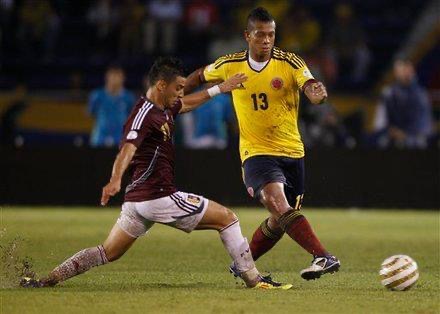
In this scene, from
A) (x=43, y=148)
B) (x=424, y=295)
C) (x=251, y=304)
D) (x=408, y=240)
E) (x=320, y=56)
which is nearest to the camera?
(x=251, y=304)

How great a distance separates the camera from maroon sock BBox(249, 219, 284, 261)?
419 inches

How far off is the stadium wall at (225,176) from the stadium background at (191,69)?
0.7 inches

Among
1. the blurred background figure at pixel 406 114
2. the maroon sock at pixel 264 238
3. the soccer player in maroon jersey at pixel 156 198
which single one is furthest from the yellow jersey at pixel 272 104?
the blurred background figure at pixel 406 114

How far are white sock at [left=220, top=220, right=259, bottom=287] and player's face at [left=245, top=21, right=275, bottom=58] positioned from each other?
1.73m

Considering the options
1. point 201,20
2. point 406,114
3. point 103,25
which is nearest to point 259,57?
point 406,114

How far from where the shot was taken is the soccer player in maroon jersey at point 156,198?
9172 millimetres

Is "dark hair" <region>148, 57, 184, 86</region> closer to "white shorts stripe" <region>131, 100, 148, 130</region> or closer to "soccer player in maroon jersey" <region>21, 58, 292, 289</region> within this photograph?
"soccer player in maroon jersey" <region>21, 58, 292, 289</region>

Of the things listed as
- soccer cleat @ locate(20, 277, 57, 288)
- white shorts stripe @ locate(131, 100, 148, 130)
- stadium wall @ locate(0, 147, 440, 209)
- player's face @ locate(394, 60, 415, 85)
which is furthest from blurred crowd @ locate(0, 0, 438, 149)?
white shorts stripe @ locate(131, 100, 148, 130)

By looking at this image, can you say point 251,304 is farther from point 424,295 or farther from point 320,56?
point 320,56

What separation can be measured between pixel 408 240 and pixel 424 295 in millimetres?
5713

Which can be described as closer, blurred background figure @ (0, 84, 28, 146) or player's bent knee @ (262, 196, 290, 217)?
player's bent knee @ (262, 196, 290, 217)

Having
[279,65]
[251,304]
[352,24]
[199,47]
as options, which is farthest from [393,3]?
[251,304]

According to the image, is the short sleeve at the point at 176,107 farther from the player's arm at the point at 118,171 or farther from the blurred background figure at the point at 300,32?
the blurred background figure at the point at 300,32

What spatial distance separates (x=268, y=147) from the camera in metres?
10.4
